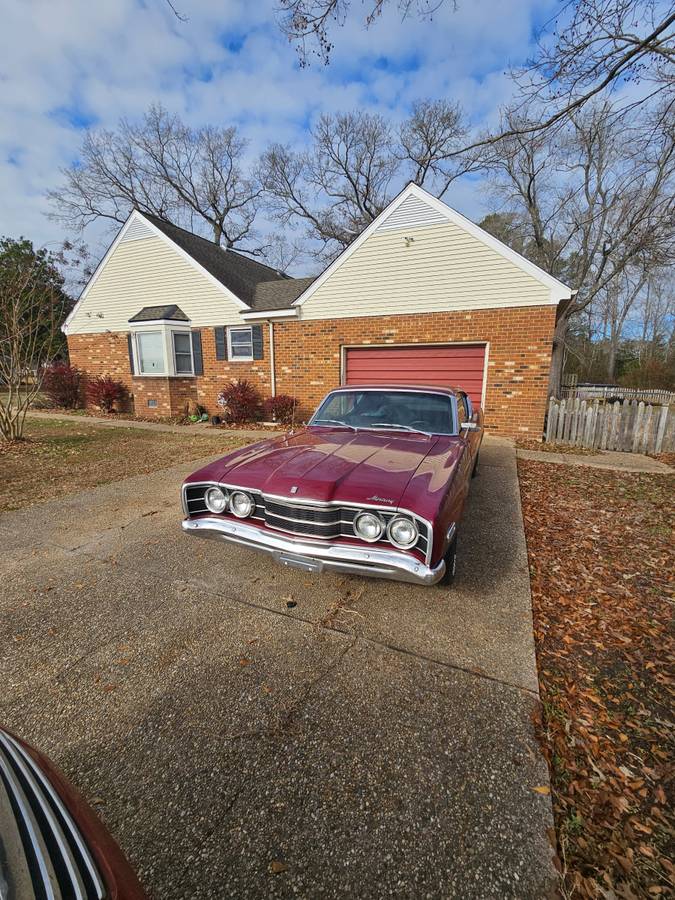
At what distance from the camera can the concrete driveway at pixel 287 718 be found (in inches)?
54.9

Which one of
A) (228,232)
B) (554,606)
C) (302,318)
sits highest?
(228,232)

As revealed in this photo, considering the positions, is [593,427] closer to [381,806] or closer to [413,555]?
[413,555]

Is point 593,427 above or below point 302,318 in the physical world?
below

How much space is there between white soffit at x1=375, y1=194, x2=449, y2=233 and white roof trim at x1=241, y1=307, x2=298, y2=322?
10.3ft

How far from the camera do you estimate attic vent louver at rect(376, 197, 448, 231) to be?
30.6 feet

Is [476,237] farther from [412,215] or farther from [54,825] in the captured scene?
[54,825]

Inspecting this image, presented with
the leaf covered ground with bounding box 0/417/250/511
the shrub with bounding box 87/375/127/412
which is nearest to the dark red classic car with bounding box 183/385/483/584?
the leaf covered ground with bounding box 0/417/250/511

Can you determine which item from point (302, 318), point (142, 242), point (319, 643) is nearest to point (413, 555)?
point (319, 643)

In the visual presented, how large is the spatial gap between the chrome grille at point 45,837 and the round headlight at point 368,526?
1.73 m

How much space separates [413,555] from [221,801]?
4.66 ft

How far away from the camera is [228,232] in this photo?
2967cm

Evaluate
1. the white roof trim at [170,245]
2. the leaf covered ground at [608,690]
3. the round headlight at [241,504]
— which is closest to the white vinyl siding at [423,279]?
the white roof trim at [170,245]

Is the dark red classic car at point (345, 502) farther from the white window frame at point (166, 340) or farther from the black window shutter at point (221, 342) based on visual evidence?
the white window frame at point (166, 340)

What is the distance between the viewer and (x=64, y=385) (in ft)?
49.0
